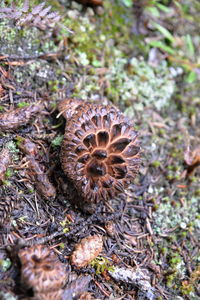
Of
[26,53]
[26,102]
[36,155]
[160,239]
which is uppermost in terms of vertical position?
[26,53]

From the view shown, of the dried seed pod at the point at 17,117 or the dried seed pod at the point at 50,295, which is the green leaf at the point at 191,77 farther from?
the dried seed pod at the point at 50,295

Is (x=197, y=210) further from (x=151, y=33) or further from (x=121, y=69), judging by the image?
(x=151, y=33)

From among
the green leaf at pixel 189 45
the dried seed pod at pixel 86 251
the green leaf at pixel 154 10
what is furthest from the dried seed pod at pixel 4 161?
the green leaf at pixel 189 45

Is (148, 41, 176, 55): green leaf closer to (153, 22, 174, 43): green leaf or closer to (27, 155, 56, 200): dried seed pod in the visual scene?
(153, 22, 174, 43): green leaf

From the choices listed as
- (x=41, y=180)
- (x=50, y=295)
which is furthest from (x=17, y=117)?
(x=50, y=295)

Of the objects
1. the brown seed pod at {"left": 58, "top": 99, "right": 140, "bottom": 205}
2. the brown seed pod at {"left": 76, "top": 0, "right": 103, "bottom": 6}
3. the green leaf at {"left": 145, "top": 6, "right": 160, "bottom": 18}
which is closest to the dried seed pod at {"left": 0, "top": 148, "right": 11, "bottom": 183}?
the brown seed pod at {"left": 58, "top": 99, "right": 140, "bottom": 205}

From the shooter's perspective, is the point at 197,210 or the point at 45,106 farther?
the point at 197,210

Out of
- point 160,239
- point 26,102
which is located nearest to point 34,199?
point 26,102
